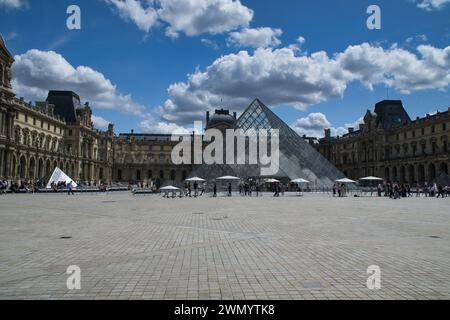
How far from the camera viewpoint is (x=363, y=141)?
251 feet

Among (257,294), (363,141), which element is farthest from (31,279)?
(363,141)

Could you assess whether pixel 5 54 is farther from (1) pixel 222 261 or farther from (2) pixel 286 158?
(1) pixel 222 261

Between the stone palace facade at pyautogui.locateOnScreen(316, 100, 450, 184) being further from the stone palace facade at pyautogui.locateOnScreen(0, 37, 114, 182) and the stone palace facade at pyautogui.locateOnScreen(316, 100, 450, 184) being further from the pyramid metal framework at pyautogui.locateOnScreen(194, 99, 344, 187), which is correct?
the stone palace facade at pyautogui.locateOnScreen(0, 37, 114, 182)

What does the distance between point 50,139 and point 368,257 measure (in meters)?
62.3

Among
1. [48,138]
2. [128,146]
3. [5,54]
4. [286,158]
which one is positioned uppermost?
[5,54]

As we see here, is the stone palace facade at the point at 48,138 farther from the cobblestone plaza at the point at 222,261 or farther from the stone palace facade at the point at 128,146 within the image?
the cobblestone plaza at the point at 222,261

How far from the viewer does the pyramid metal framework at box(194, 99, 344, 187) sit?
38750 mm

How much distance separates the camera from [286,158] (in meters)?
39.2

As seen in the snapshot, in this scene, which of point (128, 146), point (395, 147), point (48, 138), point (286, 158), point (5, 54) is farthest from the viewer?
point (128, 146)

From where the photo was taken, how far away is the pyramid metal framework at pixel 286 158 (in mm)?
38750

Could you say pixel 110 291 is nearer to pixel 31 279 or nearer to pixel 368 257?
pixel 31 279

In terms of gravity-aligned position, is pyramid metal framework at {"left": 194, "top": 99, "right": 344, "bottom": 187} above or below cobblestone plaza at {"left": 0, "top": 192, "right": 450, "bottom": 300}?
above

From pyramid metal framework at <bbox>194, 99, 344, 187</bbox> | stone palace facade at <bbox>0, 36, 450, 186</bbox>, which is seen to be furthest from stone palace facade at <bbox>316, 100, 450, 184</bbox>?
pyramid metal framework at <bbox>194, 99, 344, 187</bbox>

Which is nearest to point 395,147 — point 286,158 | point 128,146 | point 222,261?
point 286,158
